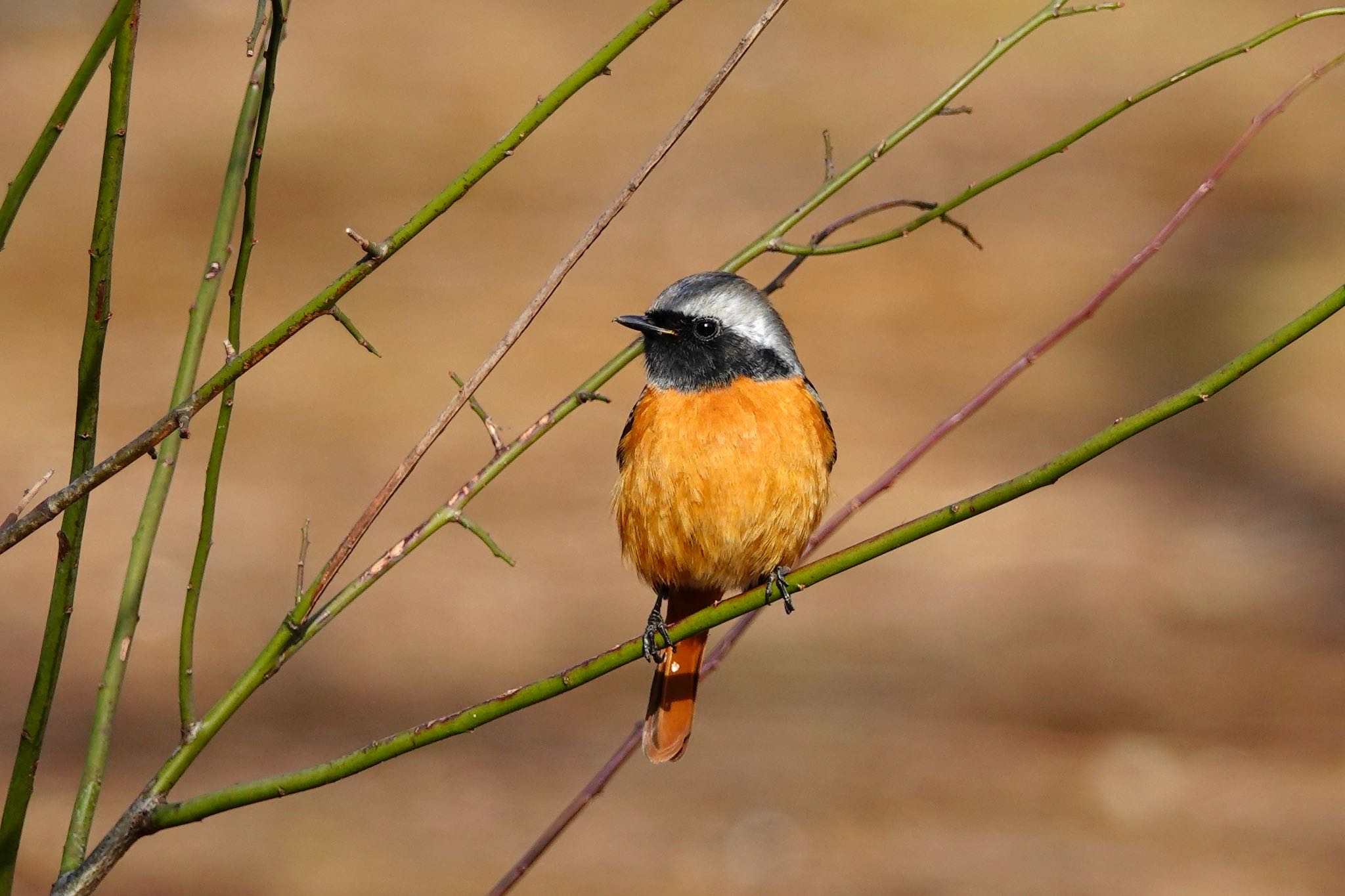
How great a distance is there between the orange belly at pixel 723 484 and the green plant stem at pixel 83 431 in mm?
1871

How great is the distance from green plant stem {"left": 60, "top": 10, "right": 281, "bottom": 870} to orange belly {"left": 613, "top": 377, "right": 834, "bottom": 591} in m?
1.63

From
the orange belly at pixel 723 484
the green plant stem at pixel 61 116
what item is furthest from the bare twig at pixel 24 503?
the orange belly at pixel 723 484

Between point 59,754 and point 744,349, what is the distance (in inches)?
211

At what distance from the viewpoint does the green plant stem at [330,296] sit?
79.5 inches

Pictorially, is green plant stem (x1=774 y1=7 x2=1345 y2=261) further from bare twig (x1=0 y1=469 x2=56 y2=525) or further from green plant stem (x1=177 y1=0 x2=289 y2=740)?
bare twig (x1=0 y1=469 x2=56 y2=525)

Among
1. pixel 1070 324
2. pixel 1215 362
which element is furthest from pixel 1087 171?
pixel 1070 324

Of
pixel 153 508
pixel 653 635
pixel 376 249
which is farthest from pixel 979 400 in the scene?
pixel 153 508

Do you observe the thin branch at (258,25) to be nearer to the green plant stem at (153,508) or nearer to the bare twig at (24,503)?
the green plant stem at (153,508)

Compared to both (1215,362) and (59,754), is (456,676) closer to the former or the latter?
(59,754)

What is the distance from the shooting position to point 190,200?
11.7 m

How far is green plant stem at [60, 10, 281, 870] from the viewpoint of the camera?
94.0 inches

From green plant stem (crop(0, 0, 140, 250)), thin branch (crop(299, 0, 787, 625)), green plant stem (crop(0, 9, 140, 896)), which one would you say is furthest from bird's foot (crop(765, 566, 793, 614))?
green plant stem (crop(0, 0, 140, 250))

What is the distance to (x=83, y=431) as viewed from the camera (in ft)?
7.61

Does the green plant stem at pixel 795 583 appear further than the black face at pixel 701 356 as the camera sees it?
No
